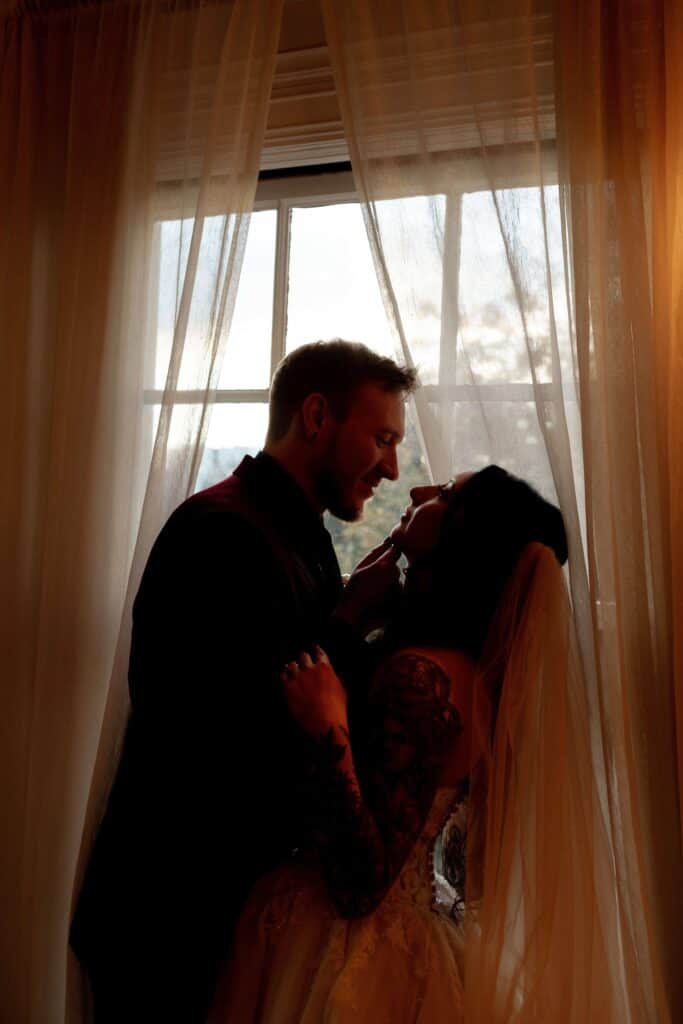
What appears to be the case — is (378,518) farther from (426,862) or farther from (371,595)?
(426,862)

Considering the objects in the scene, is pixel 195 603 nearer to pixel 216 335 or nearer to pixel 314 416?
pixel 314 416

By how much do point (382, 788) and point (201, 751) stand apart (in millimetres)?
326

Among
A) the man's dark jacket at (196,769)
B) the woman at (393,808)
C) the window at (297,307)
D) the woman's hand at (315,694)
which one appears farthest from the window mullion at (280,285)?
the woman's hand at (315,694)

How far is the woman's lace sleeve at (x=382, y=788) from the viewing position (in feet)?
4.12

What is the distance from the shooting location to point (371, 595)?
1.54 m

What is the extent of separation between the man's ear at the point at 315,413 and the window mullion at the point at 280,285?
36 cm

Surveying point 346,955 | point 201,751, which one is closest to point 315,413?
point 201,751

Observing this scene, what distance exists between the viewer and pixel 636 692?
146cm

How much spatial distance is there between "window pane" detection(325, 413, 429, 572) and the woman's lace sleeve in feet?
2.22

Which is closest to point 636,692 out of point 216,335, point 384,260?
point 384,260

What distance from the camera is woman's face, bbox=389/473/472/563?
1.49 m

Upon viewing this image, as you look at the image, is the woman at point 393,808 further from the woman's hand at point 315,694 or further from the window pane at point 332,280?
the window pane at point 332,280

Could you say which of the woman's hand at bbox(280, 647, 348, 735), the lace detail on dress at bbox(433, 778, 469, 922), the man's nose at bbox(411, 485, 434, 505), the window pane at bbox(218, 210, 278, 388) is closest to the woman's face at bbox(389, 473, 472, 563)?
the man's nose at bbox(411, 485, 434, 505)

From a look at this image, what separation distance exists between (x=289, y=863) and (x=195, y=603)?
17.4 inches
